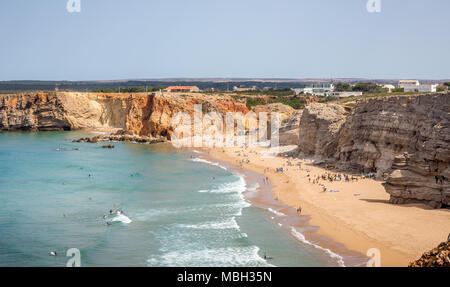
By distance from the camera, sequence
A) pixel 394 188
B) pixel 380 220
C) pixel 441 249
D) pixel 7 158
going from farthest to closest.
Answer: pixel 7 158 → pixel 394 188 → pixel 380 220 → pixel 441 249

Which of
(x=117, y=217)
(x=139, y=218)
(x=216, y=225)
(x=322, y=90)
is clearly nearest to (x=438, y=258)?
(x=216, y=225)

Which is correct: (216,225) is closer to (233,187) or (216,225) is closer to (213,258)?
(213,258)

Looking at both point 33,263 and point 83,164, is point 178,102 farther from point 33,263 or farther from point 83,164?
point 33,263

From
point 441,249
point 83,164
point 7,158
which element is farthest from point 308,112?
point 441,249

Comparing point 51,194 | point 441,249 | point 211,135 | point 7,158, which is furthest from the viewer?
point 211,135

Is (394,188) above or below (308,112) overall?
below

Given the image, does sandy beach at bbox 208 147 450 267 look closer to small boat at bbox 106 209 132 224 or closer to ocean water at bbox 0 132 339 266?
ocean water at bbox 0 132 339 266

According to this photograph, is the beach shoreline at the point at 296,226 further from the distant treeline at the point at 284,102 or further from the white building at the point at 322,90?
the white building at the point at 322,90
